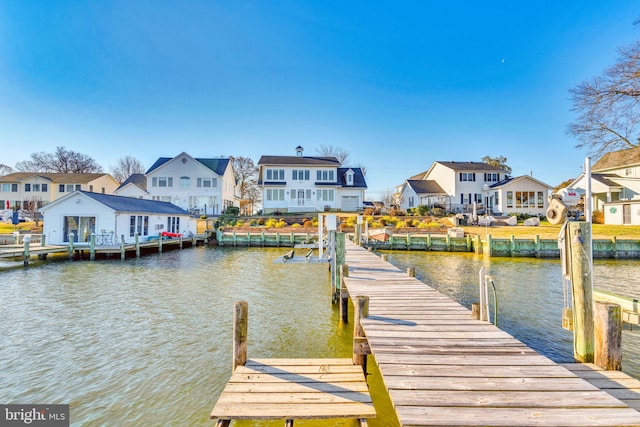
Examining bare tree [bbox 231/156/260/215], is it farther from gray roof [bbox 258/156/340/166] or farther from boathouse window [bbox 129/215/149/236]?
boathouse window [bbox 129/215/149/236]

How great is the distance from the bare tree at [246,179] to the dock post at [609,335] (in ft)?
185

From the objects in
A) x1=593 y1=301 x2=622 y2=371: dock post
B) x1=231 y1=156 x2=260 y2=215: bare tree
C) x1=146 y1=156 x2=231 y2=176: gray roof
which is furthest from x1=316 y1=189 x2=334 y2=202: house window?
x1=593 y1=301 x2=622 y2=371: dock post

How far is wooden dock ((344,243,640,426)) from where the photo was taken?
288cm

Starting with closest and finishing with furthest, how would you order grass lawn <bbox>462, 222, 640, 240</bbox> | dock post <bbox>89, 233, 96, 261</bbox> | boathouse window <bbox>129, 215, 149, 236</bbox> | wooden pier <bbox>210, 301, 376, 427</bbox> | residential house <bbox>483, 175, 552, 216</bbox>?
wooden pier <bbox>210, 301, 376, 427</bbox> < dock post <bbox>89, 233, 96, 261</bbox> < boathouse window <bbox>129, 215, 149, 236</bbox> < grass lawn <bbox>462, 222, 640, 240</bbox> < residential house <bbox>483, 175, 552, 216</bbox>

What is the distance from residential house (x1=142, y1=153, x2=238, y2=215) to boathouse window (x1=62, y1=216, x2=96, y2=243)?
18102mm

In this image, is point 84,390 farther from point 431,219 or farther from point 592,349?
point 431,219

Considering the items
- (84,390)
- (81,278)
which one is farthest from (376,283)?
(81,278)

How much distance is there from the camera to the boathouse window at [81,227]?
2295 cm

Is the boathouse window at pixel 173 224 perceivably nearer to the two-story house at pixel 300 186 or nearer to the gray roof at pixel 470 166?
the two-story house at pixel 300 186

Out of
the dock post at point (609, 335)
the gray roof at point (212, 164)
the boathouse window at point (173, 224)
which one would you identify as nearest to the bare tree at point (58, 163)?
the gray roof at point (212, 164)

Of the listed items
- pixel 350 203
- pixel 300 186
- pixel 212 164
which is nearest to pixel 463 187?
pixel 350 203

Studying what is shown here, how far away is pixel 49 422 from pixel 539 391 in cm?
666

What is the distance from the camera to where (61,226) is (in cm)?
2261

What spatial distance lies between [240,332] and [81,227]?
2458 cm
